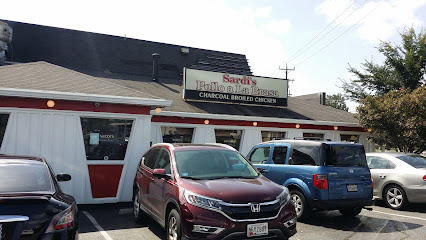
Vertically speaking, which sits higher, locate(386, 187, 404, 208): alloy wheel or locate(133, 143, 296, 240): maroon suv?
locate(133, 143, 296, 240): maroon suv

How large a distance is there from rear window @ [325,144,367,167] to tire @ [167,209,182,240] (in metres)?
3.64

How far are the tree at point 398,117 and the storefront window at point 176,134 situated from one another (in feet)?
25.3

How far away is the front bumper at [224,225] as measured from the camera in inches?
182

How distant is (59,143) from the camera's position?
28.4ft

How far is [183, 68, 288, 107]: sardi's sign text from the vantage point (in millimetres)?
13945

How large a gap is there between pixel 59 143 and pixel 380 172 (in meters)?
8.78

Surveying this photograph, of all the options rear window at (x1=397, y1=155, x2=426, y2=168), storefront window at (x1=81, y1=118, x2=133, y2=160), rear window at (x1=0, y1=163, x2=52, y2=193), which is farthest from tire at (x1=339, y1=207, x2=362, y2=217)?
rear window at (x1=0, y1=163, x2=52, y2=193)

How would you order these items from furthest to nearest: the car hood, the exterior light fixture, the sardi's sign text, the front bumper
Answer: the sardi's sign text → the exterior light fixture → the car hood → the front bumper

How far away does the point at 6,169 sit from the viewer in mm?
4543

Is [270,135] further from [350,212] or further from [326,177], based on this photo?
[326,177]

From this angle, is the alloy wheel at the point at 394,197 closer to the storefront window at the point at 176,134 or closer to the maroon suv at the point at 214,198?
the maroon suv at the point at 214,198

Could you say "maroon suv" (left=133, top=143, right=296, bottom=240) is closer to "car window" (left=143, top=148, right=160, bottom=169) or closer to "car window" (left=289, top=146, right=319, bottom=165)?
"car window" (left=143, top=148, right=160, bottom=169)

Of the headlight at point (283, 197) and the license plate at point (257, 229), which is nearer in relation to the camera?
the license plate at point (257, 229)

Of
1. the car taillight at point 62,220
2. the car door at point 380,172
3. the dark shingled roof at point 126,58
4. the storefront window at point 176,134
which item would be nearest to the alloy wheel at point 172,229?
the car taillight at point 62,220
